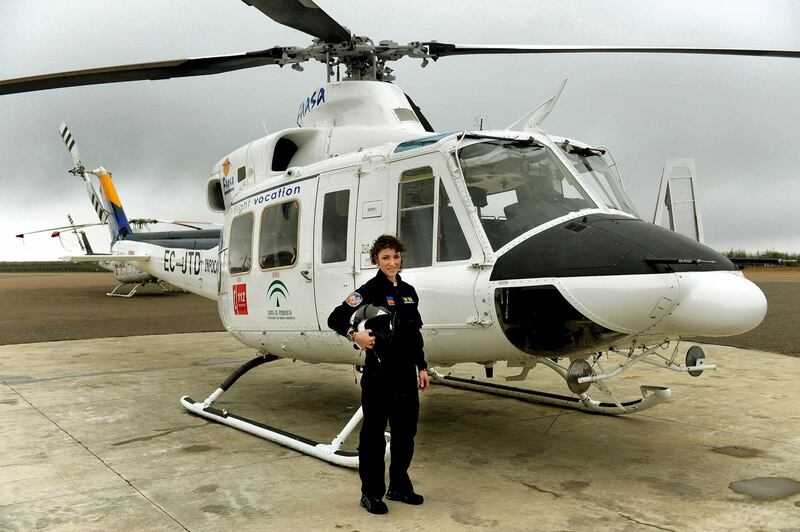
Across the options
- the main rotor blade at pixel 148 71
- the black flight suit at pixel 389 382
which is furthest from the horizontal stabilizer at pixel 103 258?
the black flight suit at pixel 389 382

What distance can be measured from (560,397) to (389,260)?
12.1ft

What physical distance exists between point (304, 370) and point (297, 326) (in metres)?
3.98

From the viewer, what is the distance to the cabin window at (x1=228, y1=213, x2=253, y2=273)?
21.8 ft

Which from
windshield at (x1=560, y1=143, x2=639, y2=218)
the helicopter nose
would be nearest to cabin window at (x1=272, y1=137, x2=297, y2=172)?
windshield at (x1=560, y1=143, x2=639, y2=218)

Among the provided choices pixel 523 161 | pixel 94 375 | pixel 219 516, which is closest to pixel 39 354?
pixel 94 375

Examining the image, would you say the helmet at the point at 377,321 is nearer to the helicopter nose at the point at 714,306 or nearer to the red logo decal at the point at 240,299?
the helicopter nose at the point at 714,306

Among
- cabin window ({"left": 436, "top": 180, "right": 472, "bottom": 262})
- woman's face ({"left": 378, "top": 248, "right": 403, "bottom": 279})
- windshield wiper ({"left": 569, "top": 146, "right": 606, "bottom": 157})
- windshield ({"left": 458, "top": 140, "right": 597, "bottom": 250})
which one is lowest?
woman's face ({"left": 378, "top": 248, "right": 403, "bottom": 279})

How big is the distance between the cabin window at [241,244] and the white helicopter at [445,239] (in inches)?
0.8

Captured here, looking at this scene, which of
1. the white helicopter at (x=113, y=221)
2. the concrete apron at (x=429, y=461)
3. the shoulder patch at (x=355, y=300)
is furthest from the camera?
the white helicopter at (x=113, y=221)

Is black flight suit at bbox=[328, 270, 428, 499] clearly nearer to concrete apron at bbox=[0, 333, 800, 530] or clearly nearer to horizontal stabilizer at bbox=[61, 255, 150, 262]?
concrete apron at bbox=[0, 333, 800, 530]

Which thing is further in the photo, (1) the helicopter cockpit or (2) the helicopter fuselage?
(1) the helicopter cockpit

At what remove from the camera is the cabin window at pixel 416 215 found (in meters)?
5.00

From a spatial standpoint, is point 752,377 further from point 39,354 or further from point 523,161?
point 39,354

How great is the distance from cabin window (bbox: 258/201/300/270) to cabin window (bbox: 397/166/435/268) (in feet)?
4.02
